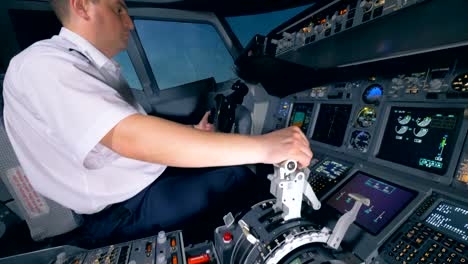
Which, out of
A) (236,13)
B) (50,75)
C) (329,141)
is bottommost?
(329,141)

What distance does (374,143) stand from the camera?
3.85 feet

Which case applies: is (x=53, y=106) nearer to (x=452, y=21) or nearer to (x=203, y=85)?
(x=452, y=21)

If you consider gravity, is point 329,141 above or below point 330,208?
above

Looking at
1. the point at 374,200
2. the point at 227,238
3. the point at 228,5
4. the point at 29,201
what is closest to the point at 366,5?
the point at 374,200

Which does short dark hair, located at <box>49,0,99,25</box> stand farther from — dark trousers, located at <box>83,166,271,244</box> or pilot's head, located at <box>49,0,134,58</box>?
dark trousers, located at <box>83,166,271,244</box>

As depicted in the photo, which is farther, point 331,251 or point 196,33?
point 196,33

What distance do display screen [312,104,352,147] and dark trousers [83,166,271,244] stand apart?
0.58 metres

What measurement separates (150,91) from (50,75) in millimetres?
2595

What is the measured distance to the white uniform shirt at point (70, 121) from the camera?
61cm

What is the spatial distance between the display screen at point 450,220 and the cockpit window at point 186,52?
9.10 ft

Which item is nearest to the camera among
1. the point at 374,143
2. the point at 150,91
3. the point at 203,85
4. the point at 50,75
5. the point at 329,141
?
the point at 50,75

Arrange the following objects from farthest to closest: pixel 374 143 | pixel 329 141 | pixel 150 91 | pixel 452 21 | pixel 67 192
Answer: pixel 150 91 → pixel 329 141 → pixel 374 143 → pixel 67 192 → pixel 452 21

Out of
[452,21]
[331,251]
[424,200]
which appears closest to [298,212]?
[331,251]

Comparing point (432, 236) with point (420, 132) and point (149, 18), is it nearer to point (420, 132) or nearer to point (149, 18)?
point (420, 132)
